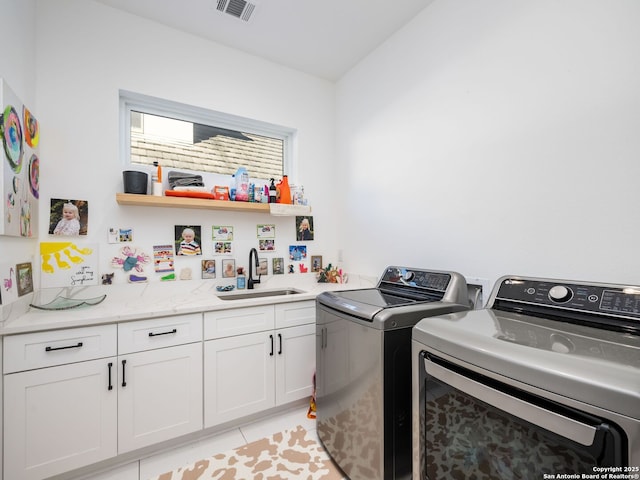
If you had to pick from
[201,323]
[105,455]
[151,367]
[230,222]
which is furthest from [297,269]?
[105,455]

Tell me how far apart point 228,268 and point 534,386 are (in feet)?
6.99

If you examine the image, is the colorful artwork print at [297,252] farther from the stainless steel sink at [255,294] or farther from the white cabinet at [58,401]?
the white cabinet at [58,401]

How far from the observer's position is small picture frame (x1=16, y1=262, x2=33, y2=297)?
5.15 ft

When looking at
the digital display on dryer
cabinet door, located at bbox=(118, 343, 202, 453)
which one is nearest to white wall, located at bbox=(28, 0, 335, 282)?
cabinet door, located at bbox=(118, 343, 202, 453)

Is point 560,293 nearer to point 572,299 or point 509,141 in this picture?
point 572,299

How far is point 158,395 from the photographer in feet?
5.53

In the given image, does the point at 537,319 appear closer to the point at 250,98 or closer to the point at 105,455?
the point at 105,455

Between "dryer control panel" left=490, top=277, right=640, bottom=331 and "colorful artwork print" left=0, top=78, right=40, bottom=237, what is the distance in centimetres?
232

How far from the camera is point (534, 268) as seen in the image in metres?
1.49

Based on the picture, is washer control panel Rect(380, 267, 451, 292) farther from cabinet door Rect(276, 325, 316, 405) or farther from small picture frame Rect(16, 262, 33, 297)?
small picture frame Rect(16, 262, 33, 297)

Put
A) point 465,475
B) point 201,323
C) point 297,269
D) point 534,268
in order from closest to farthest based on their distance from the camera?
point 465,475 → point 534,268 → point 201,323 → point 297,269

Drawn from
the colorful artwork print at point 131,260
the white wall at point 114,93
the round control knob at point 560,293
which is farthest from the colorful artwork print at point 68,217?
the round control knob at point 560,293

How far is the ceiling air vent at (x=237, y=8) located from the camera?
78.1 inches

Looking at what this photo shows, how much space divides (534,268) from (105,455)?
95.5 inches
